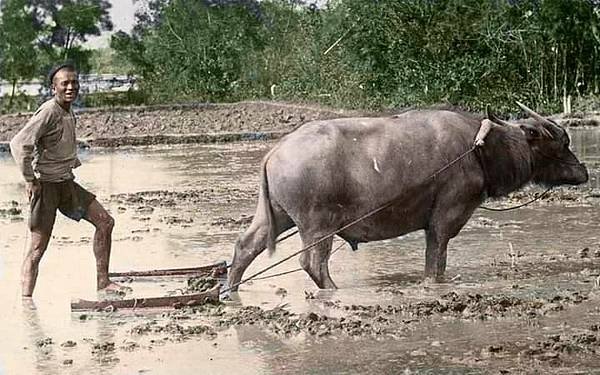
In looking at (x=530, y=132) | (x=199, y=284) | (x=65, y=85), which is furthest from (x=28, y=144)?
(x=530, y=132)

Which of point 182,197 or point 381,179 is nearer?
point 381,179

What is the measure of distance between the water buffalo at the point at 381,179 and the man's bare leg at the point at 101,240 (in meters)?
0.84

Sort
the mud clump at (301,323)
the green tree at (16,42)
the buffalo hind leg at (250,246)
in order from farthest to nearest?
the green tree at (16,42), the buffalo hind leg at (250,246), the mud clump at (301,323)

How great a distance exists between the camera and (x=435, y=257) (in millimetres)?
8242

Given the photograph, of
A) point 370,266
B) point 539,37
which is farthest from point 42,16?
point 370,266

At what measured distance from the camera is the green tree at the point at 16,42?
3319 cm

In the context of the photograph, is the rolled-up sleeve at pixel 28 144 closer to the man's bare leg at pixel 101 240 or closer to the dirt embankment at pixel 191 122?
the man's bare leg at pixel 101 240

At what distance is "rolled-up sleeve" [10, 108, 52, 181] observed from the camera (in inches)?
307

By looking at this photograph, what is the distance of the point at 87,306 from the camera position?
7.48m

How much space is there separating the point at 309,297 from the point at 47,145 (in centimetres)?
195

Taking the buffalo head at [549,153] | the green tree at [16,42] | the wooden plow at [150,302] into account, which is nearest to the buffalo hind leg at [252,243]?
the wooden plow at [150,302]

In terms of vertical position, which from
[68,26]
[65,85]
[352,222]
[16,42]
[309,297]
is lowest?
[309,297]

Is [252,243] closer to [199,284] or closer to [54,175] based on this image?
[199,284]

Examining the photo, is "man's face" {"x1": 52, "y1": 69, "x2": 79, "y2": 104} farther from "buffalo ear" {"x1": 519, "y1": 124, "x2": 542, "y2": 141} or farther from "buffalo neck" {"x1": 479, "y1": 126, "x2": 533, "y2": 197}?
"buffalo ear" {"x1": 519, "y1": 124, "x2": 542, "y2": 141}
